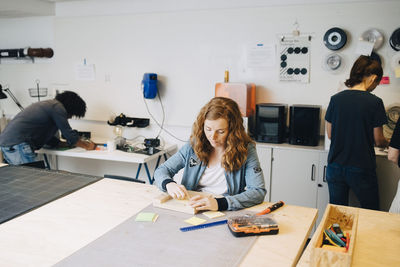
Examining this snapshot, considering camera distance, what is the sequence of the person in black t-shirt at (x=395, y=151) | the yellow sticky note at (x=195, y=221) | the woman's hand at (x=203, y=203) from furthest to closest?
the person in black t-shirt at (x=395, y=151)
the woman's hand at (x=203, y=203)
the yellow sticky note at (x=195, y=221)

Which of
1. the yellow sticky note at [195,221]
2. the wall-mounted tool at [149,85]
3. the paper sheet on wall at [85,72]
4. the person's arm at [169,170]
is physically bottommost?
the yellow sticky note at [195,221]

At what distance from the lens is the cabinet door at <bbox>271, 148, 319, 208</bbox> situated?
3.15 m

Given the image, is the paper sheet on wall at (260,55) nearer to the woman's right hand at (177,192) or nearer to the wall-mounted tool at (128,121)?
the wall-mounted tool at (128,121)

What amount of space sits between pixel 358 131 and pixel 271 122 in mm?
908

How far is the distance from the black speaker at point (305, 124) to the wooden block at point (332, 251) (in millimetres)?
1693

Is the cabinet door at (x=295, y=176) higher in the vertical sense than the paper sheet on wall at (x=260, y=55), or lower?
lower

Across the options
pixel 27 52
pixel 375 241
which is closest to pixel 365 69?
pixel 375 241

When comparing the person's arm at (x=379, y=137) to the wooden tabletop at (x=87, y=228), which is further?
the person's arm at (x=379, y=137)

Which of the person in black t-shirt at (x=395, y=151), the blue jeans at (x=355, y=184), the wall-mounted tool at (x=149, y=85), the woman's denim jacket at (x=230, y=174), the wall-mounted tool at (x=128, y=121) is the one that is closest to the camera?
the woman's denim jacket at (x=230, y=174)

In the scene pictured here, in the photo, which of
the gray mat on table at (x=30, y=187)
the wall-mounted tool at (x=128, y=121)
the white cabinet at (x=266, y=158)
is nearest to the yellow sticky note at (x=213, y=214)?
the gray mat on table at (x=30, y=187)

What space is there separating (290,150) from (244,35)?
1251 millimetres

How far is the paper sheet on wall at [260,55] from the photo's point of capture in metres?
3.49

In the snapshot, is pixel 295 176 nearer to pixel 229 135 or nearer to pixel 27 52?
pixel 229 135

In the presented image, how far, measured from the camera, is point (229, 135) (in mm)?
1894
